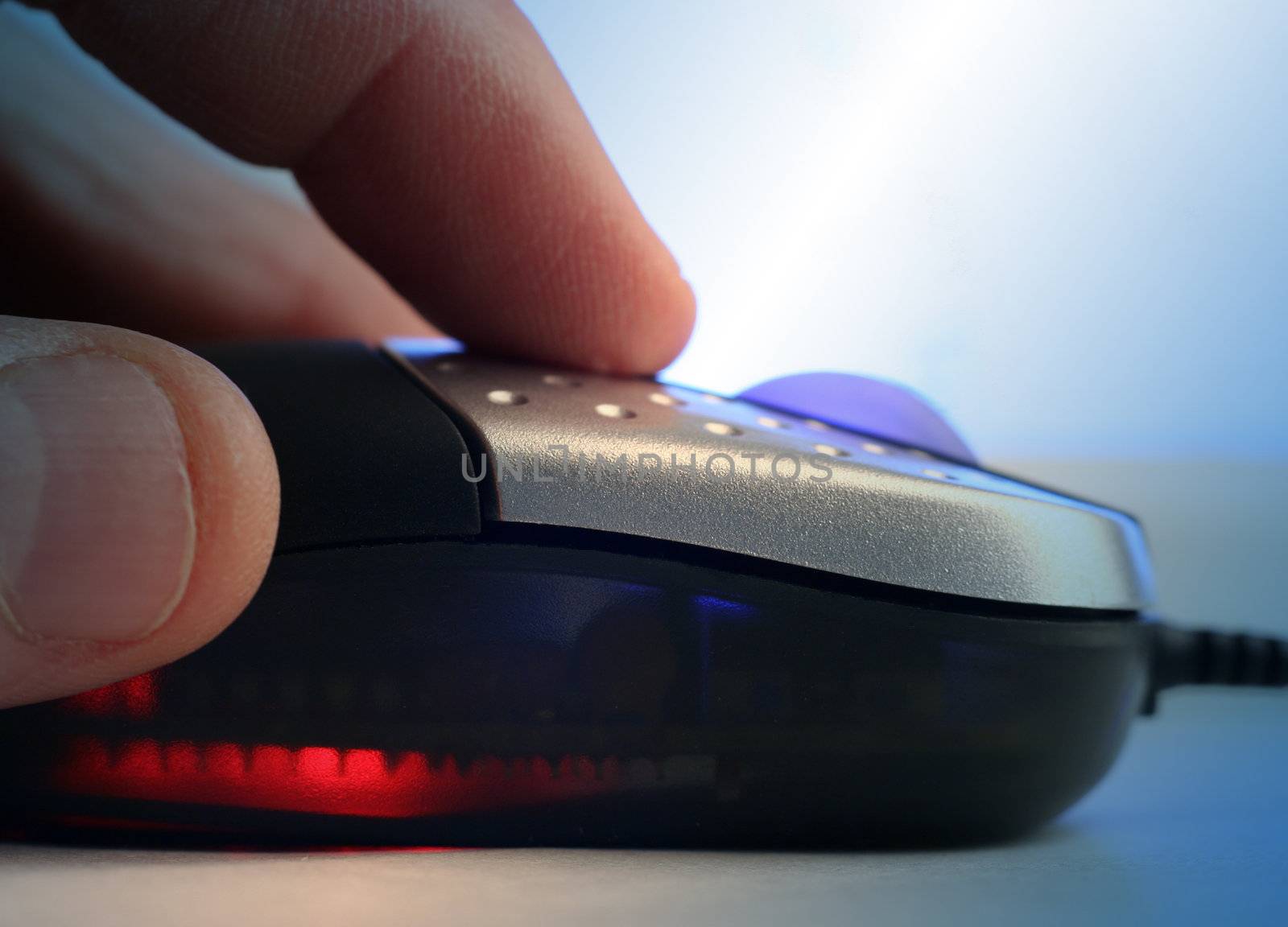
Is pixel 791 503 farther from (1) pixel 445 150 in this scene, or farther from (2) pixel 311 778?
(1) pixel 445 150

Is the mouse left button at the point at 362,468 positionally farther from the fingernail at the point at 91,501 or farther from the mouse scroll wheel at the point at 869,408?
the mouse scroll wheel at the point at 869,408

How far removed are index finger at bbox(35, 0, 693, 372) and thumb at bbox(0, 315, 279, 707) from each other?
202 millimetres

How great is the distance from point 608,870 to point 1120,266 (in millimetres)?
267

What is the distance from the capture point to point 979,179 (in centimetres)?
34

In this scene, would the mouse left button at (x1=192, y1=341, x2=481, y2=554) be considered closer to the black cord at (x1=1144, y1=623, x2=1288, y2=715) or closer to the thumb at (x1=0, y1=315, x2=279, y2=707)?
the thumb at (x1=0, y1=315, x2=279, y2=707)

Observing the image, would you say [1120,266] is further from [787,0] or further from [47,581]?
[47,581]

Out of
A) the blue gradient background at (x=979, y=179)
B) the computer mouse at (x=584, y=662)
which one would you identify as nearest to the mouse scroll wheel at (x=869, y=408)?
the blue gradient background at (x=979, y=179)

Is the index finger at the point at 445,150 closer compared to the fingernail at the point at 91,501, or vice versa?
the fingernail at the point at 91,501

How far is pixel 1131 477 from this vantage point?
2.04 feet

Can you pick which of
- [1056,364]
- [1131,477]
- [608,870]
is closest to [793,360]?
[1056,364]

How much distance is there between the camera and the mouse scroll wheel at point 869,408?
0.38 metres

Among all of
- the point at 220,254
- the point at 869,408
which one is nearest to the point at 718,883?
the point at 869,408

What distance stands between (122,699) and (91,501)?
0.06 m

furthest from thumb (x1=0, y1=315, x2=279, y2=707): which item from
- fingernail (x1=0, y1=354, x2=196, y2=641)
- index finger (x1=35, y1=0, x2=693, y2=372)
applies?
index finger (x1=35, y1=0, x2=693, y2=372)
